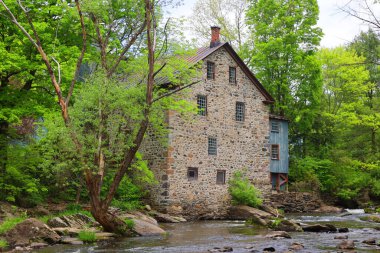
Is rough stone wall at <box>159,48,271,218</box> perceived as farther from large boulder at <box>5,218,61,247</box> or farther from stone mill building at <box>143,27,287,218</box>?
large boulder at <box>5,218,61,247</box>

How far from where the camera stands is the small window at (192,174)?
88.2 feet

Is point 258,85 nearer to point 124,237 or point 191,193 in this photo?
point 191,193

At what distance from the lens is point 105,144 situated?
17.6 meters

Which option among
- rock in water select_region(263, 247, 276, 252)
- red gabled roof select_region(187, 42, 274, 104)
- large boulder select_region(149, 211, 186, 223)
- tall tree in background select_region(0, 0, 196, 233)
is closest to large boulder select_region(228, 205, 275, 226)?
large boulder select_region(149, 211, 186, 223)

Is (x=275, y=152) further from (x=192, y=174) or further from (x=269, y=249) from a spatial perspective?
(x=269, y=249)

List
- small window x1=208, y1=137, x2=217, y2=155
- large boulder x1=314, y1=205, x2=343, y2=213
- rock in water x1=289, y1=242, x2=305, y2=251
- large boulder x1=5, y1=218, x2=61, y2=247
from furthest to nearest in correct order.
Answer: large boulder x1=314, y1=205, x2=343, y2=213, small window x1=208, y1=137, x2=217, y2=155, large boulder x1=5, y1=218, x2=61, y2=247, rock in water x1=289, y1=242, x2=305, y2=251

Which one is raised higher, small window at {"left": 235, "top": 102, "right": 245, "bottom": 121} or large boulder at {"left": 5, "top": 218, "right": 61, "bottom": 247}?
small window at {"left": 235, "top": 102, "right": 245, "bottom": 121}

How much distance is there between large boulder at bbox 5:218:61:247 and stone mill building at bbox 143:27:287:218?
10.5m

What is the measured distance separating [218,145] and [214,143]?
275mm

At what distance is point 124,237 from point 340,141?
1013 inches

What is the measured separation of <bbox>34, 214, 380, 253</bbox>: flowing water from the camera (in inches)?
577

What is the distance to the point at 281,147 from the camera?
33.4 meters

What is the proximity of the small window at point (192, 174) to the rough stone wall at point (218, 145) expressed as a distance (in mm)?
176

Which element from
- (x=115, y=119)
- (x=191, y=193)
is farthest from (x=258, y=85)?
(x=115, y=119)
